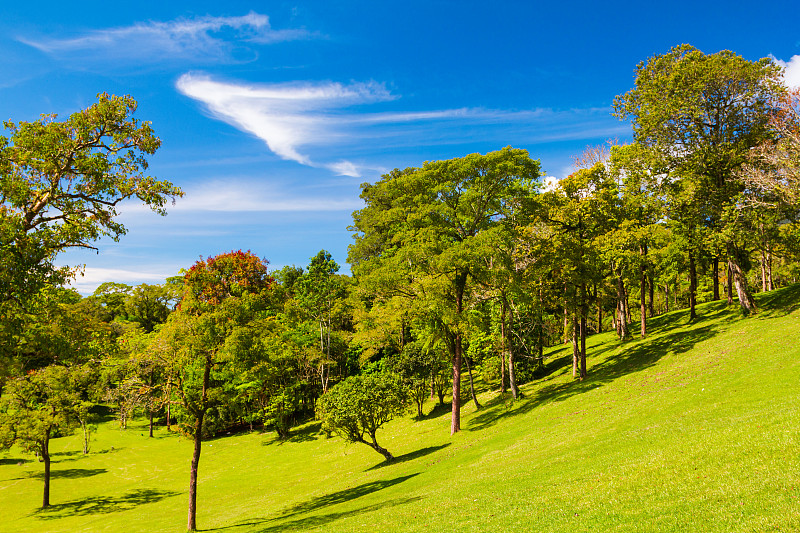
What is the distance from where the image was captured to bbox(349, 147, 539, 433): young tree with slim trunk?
1291 inches

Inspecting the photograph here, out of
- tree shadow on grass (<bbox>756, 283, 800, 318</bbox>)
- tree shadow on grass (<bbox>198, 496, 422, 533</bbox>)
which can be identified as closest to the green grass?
tree shadow on grass (<bbox>198, 496, 422, 533</bbox>)

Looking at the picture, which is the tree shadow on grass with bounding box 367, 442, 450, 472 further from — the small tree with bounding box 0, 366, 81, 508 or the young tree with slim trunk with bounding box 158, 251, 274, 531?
the small tree with bounding box 0, 366, 81, 508

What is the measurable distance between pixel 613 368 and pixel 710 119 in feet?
68.5

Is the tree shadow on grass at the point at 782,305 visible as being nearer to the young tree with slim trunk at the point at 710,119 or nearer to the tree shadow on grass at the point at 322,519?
the young tree with slim trunk at the point at 710,119

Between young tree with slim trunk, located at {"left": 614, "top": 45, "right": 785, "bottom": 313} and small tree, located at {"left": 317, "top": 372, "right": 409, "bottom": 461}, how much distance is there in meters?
27.1

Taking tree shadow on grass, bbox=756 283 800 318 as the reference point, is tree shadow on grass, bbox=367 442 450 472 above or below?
below

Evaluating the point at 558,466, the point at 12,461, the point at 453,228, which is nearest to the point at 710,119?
the point at 453,228

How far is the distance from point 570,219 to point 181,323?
99.1 ft

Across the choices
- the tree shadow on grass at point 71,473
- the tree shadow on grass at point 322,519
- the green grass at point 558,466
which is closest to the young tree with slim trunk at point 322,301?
the green grass at point 558,466

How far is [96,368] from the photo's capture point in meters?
26.4

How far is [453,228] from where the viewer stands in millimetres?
35375

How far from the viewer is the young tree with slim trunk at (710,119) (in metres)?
31.8

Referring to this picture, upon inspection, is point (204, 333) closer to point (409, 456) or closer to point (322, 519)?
point (322, 519)

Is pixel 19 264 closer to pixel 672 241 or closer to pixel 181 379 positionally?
pixel 181 379
